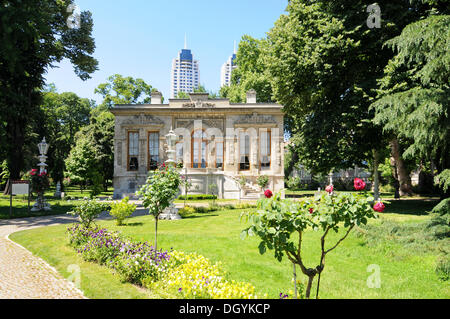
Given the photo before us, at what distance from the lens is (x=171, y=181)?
27.0 ft

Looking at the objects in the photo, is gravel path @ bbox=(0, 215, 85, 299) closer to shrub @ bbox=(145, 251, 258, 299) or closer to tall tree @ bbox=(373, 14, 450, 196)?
shrub @ bbox=(145, 251, 258, 299)

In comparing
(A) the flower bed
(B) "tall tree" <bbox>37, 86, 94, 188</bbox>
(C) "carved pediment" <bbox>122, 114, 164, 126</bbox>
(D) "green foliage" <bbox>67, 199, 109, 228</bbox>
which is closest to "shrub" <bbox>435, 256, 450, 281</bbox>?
(A) the flower bed

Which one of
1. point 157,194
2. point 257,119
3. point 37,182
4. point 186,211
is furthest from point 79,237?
point 257,119

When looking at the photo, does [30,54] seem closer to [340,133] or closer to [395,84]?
[340,133]

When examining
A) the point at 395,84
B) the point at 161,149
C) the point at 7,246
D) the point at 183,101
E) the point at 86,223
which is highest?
the point at 183,101

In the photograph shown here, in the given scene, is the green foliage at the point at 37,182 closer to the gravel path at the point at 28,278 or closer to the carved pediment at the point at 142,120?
the gravel path at the point at 28,278

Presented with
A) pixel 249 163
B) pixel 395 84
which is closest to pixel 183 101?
pixel 249 163

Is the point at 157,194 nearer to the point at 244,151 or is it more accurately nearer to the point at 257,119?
the point at 244,151

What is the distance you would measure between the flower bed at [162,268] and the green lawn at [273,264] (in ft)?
0.78

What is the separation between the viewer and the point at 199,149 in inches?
1032

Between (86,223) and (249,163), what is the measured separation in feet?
57.9

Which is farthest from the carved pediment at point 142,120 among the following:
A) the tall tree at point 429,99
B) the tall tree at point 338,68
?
the tall tree at point 429,99

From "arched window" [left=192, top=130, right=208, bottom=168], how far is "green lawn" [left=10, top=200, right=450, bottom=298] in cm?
1568

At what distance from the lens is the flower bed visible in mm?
4457
